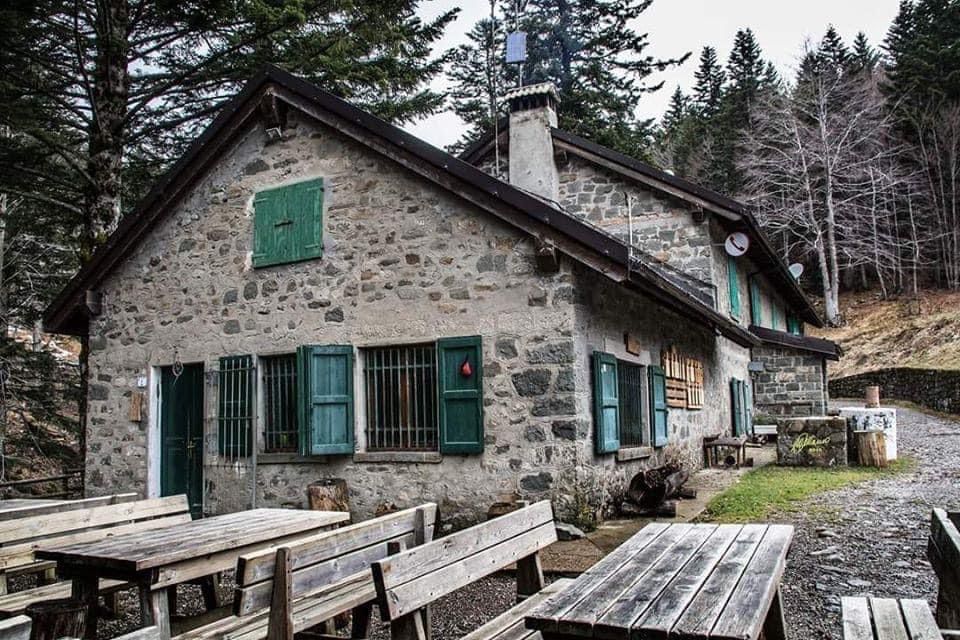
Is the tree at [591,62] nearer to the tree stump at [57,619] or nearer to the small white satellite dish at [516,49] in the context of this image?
the small white satellite dish at [516,49]

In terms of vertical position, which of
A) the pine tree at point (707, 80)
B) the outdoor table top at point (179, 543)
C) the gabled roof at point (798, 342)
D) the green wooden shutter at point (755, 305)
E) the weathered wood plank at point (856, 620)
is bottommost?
the weathered wood plank at point (856, 620)

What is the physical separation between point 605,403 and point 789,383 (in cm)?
1152

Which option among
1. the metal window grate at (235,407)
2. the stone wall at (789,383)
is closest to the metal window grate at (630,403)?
the metal window grate at (235,407)

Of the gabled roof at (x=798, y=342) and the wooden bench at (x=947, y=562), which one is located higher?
the gabled roof at (x=798, y=342)

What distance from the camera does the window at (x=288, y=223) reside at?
29.2ft

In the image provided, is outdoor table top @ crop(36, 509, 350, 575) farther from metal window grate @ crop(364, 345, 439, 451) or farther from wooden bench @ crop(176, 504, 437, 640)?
metal window grate @ crop(364, 345, 439, 451)

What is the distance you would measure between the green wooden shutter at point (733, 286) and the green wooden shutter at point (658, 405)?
445 centimetres

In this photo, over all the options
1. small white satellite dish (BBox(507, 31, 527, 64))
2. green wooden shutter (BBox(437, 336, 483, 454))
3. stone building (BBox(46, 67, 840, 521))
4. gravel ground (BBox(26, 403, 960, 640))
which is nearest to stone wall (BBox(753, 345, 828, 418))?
stone building (BBox(46, 67, 840, 521))

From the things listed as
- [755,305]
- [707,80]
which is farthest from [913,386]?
[707,80]

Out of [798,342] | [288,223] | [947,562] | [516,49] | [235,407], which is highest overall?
[516,49]

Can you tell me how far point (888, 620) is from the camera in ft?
8.66

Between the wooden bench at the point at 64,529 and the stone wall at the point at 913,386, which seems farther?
the stone wall at the point at 913,386

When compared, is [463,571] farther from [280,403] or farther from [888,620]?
[280,403]

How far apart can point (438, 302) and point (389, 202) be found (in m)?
1.33
